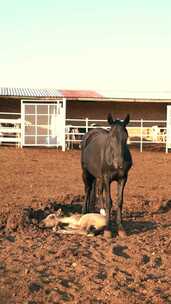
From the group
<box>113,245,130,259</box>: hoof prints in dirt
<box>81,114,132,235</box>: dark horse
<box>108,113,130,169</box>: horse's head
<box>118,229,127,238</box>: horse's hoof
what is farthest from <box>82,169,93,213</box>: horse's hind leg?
<box>113,245,130,259</box>: hoof prints in dirt

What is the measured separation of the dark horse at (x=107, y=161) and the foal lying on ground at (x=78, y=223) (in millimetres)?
216

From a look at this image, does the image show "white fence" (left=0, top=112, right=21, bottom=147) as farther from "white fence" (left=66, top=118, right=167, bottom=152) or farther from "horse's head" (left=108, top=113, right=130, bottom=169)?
"horse's head" (left=108, top=113, right=130, bottom=169)

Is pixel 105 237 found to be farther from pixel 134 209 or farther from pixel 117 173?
pixel 134 209

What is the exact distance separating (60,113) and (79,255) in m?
21.8

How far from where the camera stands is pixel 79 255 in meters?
6.53

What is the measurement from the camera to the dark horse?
7906mm

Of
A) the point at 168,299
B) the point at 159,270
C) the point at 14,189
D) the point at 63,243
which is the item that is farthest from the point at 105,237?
the point at 14,189

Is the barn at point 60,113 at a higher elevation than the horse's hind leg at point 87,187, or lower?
higher

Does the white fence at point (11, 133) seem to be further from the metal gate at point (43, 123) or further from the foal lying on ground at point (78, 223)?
the foal lying on ground at point (78, 223)

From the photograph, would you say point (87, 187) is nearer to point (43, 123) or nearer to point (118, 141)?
point (118, 141)

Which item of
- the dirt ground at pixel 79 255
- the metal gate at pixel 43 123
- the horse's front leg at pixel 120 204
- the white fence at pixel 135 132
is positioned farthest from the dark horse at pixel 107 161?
the metal gate at pixel 43 123

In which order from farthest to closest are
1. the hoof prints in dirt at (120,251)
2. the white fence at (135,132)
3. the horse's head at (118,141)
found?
the white fence at (135,132) → the horse's head at (118,141) → the hoof prints in dirt at (120,251)

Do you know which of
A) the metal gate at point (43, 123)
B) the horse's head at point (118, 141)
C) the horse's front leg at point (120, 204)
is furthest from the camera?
the metal gate at point (43, 123)

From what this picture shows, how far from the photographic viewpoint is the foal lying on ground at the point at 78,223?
7.93 metres
